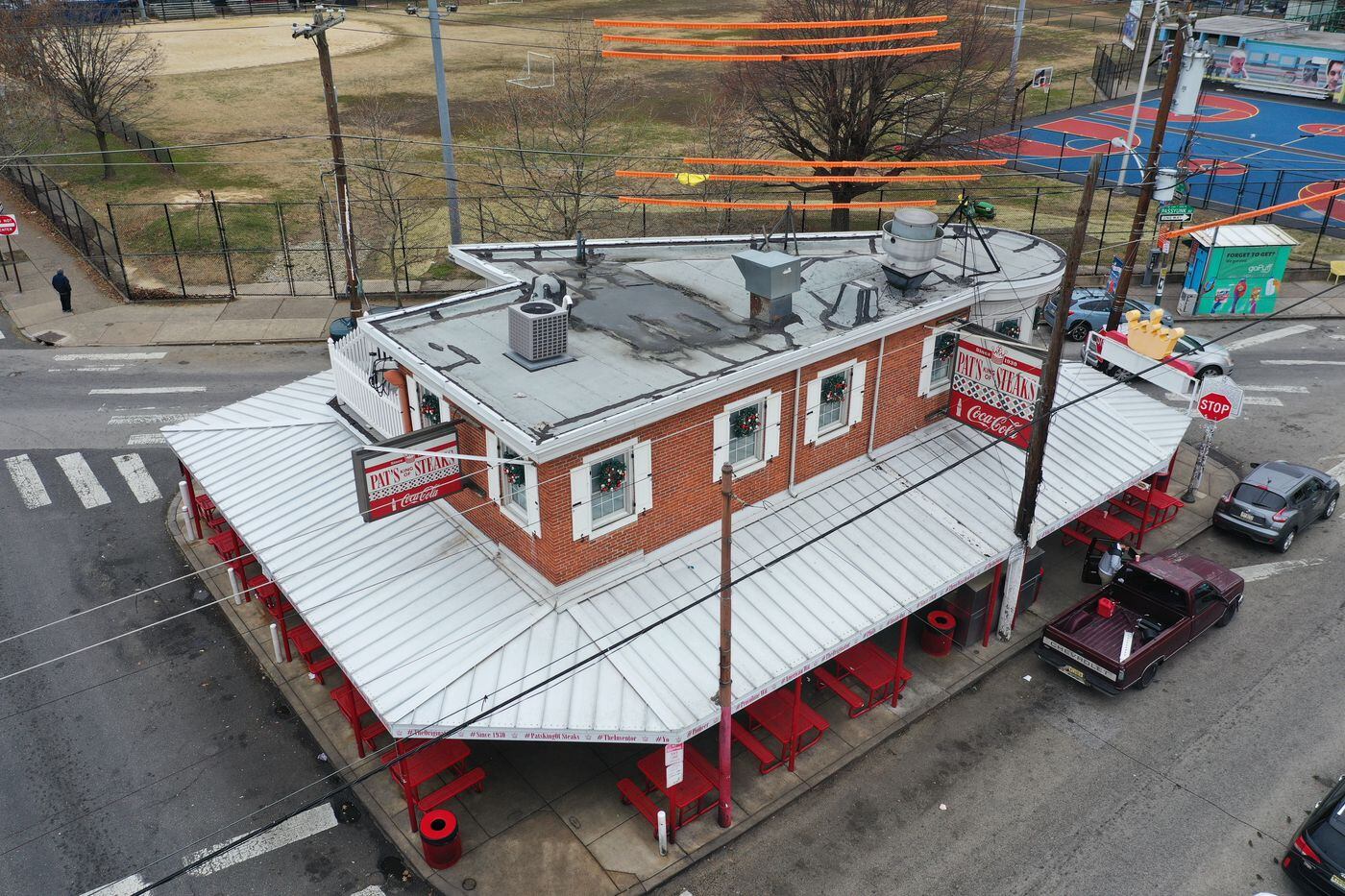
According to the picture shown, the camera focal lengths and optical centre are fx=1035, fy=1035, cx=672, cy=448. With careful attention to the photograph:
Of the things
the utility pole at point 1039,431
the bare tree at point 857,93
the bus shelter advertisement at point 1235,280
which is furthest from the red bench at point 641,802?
the bus shelter advertisement at point 1235,280

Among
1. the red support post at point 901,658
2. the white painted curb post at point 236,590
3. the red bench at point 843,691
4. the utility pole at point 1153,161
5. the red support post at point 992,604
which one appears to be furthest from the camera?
the utility pole at point 1153,161

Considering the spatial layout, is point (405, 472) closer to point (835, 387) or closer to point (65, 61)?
point (835, 387)

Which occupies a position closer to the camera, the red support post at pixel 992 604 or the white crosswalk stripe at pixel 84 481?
the red support post at pixel 992 604

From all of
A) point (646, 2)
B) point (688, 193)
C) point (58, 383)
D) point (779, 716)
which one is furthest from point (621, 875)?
point (646, 2)

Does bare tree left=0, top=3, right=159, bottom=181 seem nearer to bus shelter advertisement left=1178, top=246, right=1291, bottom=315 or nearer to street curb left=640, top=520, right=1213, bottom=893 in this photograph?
street curb left=640, top=520, right=1213, bottom=893

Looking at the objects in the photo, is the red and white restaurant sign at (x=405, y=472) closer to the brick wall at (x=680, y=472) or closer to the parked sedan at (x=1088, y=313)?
the brick wall at (x=680, y=472)

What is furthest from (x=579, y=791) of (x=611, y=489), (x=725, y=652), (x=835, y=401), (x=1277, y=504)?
(x=1277, y=504)
